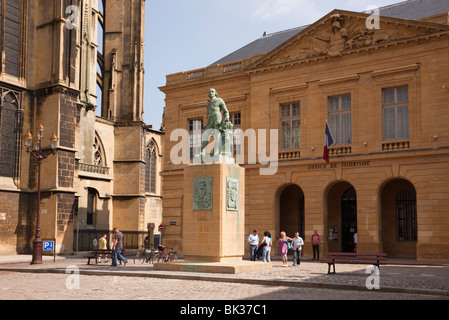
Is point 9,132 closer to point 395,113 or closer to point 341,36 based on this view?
point 341,36

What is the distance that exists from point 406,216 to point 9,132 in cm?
2364

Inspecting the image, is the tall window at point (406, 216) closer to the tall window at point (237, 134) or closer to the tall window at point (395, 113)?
the tall window at point (395, 113)

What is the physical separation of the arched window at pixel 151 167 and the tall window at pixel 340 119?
25.7m

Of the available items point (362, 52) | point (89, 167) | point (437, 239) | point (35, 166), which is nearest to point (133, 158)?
point (89, 167)

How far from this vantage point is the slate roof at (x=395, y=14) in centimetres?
2990

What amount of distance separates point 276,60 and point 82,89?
1648 centimetres

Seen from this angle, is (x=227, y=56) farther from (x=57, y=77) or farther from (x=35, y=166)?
(x=35, y=166)

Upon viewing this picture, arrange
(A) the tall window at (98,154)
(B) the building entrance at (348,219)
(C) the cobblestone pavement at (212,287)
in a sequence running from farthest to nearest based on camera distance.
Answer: (A) the tall window at (98,154), (B) the building entrance at (348,219), (C) the cobblestone pavement at (212,287)

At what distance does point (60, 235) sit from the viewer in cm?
3156

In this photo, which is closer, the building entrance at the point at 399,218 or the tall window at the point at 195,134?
the building entrance at the point at 399,218

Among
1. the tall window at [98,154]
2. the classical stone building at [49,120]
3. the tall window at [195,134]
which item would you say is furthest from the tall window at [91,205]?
the tall window at [195,134]

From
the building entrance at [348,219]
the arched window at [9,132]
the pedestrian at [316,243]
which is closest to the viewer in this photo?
the pedestrian at [316,243]

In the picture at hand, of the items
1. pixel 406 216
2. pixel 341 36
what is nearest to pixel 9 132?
pixel 341 36

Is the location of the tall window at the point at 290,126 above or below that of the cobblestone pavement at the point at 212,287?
above
